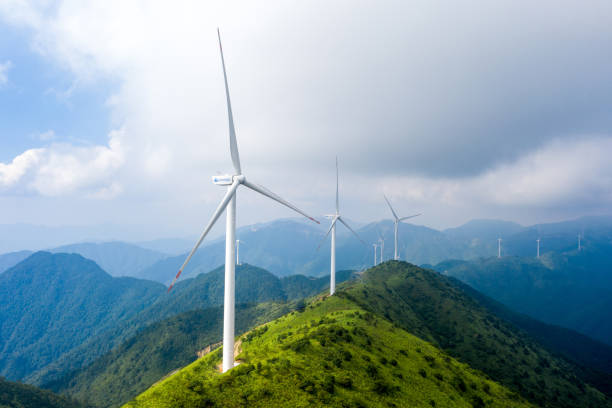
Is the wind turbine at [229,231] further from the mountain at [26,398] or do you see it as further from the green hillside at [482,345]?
the mountain at [26,398]

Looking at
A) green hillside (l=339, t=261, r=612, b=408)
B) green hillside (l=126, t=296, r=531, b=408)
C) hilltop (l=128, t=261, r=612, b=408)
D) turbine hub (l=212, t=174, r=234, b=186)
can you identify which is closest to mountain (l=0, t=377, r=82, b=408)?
green hillside (l=126, t=296, r=531, b=408)

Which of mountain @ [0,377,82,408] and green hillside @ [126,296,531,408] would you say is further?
mountain @ [0,377,82,408]

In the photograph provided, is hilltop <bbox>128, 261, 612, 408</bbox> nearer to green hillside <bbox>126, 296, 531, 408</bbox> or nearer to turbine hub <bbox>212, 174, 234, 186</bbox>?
green hillside <bbox>126, 296, 531, 408</bbox>

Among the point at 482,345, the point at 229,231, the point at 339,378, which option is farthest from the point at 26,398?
the point at 482,345

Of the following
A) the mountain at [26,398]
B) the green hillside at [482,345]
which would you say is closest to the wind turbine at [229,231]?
the green hillside at [482,345]

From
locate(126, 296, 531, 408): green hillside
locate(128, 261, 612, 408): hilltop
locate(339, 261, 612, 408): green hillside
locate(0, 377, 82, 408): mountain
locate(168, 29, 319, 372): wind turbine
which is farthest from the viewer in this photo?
locate(0, 377, 82, 408): mountain

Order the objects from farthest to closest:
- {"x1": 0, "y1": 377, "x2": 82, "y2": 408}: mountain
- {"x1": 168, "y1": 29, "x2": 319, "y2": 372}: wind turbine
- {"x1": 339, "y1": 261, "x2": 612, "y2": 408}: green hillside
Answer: {"x1": 0, "y1": 377, "x2": 82, "y2": 408}: mountain
{"x1": 339, "y1": 261, "x2": 612, "y2": 408}: green hillside
{"x1": 168, "y1": 29, "x2": 319, "y2": 372}: wind turbine
